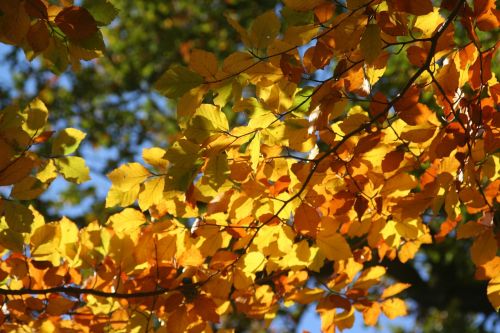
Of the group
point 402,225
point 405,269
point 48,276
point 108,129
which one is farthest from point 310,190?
point 108,129

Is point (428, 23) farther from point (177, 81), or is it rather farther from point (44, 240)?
point (44, 240)

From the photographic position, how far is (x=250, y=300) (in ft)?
6.67

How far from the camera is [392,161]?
4.98ft

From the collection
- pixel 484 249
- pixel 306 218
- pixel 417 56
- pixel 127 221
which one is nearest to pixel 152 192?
pixel 127 221

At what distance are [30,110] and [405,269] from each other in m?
6.02

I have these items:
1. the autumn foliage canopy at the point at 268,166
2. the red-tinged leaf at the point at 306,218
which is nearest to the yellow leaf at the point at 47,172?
the autumn foliage canopy at the point at 268,166

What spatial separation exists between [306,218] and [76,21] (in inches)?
28.6

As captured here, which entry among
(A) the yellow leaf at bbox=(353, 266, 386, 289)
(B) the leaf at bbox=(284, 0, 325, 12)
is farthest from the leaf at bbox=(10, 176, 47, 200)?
(A) the yellow leaf at bbox=(353, 266, 386, 289)

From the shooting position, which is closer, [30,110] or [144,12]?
[30,110]

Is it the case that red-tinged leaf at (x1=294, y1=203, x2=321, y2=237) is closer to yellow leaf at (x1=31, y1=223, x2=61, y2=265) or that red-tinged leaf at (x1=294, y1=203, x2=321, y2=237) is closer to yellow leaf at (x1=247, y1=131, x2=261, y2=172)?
yellow leaf at (x1=247, y1=131, x2=261, y2=172)

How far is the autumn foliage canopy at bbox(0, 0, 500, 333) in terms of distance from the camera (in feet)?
4.27

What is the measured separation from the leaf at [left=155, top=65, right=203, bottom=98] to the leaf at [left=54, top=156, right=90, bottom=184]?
495 mm

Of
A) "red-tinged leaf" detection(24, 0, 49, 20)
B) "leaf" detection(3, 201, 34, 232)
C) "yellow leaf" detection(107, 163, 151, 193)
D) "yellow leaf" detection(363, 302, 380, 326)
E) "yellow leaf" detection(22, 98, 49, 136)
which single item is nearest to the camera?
"red-tinged leaf" detection(24, 0, 49, 20)

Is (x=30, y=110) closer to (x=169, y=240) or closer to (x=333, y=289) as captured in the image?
(x=169, y=240)
